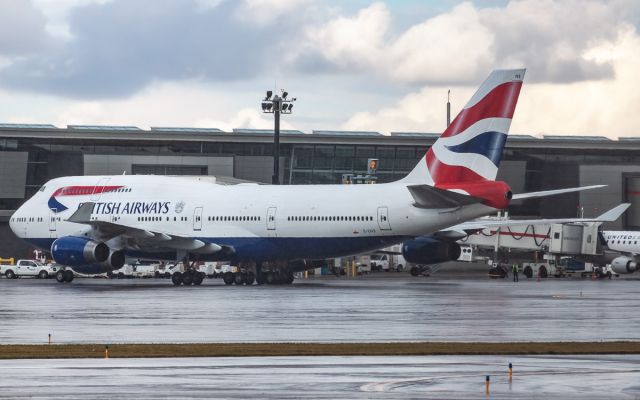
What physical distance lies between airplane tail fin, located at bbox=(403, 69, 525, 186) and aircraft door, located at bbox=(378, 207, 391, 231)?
2.63 metres

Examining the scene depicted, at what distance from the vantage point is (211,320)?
3222cm

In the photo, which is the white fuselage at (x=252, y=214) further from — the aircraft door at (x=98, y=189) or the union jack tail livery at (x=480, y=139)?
Answer: the union jack tail livery at (x=480, y=139)

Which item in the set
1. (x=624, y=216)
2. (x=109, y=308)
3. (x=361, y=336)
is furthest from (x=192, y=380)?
(x=624, y=216)

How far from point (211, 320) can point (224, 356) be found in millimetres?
9902

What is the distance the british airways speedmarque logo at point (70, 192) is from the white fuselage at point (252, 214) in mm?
63

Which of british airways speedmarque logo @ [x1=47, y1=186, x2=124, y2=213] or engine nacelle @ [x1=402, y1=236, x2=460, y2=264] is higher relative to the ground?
british airways speedmarque logo @ [x1=47, y1=186, x2=124, y2=213]

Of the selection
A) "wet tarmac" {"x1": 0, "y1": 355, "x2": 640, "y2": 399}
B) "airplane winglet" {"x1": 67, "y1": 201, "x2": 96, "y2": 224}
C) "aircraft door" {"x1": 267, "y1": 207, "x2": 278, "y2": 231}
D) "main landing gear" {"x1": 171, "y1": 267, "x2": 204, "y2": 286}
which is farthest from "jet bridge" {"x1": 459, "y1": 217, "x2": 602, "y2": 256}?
"wet tarmac" {"x1": 0, "y1": 355, "x2": 640, "y2": 399}

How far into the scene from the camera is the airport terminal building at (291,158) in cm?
10819

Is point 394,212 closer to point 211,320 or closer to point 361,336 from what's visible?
point 211,320

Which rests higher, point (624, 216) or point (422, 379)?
point (624, 216)

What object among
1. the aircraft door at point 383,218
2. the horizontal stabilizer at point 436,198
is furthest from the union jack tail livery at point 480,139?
the aircraft door at point 383,218

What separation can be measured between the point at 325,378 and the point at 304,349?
4816 mm

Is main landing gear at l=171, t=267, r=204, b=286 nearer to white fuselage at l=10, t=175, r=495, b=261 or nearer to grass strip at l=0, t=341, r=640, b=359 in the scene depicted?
white fuselage at l=10, t=175, r=495, b=261

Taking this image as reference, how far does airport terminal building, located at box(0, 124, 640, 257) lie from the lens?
108 metres
